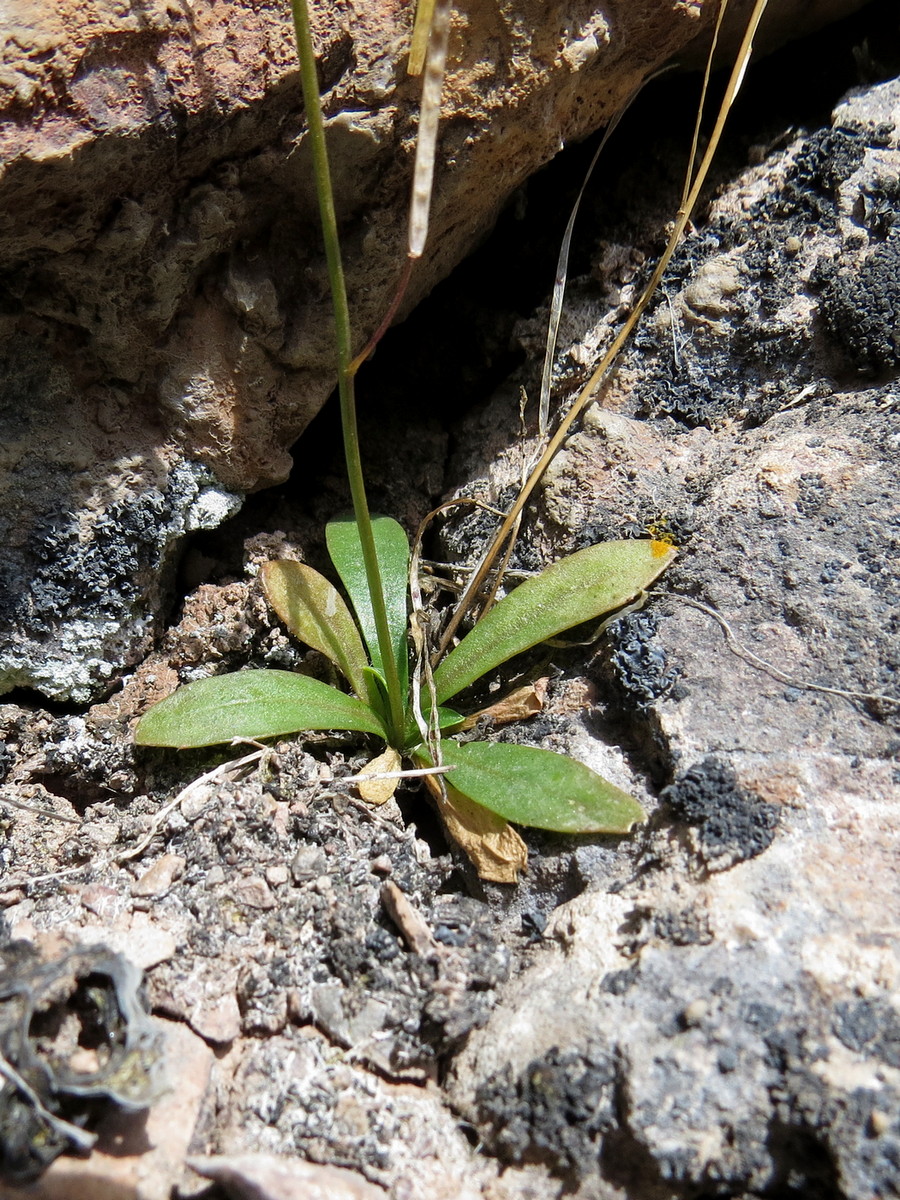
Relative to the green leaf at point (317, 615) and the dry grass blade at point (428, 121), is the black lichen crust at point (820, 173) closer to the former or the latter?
the dry grass blade at point (428, 121)

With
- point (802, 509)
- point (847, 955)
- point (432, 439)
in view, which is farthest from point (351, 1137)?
point (432, 439)

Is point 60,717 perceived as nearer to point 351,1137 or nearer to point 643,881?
point 351,1137

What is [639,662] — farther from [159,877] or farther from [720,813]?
[159,877]

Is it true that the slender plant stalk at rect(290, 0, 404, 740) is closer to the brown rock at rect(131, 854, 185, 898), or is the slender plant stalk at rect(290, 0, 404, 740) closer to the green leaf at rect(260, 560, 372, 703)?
the green leaf at rect(260, 560, 372, 703)

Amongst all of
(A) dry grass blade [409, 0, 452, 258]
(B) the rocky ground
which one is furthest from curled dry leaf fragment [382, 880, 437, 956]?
(A) dry grass blade [409, 0, 452, 258]

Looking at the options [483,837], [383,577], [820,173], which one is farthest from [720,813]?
[820,173]
